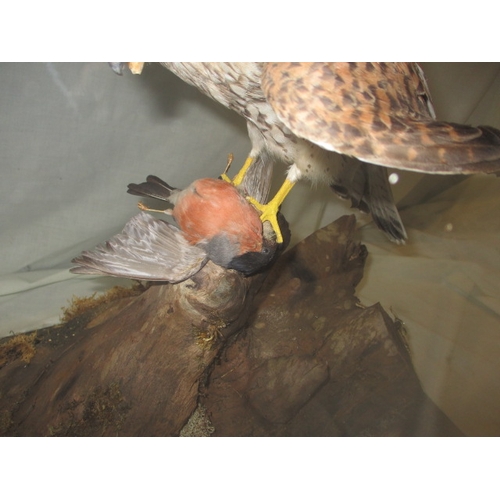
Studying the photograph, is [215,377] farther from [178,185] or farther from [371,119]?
[371,119]

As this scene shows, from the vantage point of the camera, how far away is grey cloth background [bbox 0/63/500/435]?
4.92 ft

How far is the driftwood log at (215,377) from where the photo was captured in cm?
123

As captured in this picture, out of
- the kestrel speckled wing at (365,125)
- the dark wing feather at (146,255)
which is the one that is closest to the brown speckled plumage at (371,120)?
the kestrel speckled wing at (365,125)

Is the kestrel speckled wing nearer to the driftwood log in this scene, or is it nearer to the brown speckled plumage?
the brown speckled plumage

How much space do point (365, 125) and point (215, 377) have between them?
1.12 meters

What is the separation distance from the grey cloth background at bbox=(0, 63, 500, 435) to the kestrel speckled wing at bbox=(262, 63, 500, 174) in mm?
597

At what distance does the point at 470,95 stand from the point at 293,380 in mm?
1455

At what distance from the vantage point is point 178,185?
1.94 meters

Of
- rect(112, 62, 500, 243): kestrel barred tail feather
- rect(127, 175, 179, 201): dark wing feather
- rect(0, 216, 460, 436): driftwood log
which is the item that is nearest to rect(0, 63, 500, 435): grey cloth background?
rect(0, 216, 460, 436): driftwood log

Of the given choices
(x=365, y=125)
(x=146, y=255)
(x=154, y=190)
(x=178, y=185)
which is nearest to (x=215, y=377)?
(x=146, y=255)

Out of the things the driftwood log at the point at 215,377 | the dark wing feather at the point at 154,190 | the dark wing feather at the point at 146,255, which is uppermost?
the dark wing feather at the point at 154,190

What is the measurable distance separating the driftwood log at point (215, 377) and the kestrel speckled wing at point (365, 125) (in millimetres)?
563

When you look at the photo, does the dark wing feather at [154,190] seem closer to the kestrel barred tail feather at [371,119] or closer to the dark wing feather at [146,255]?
the dark wing feather at [146,255]

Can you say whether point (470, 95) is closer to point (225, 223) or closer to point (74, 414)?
point (225, 223)
